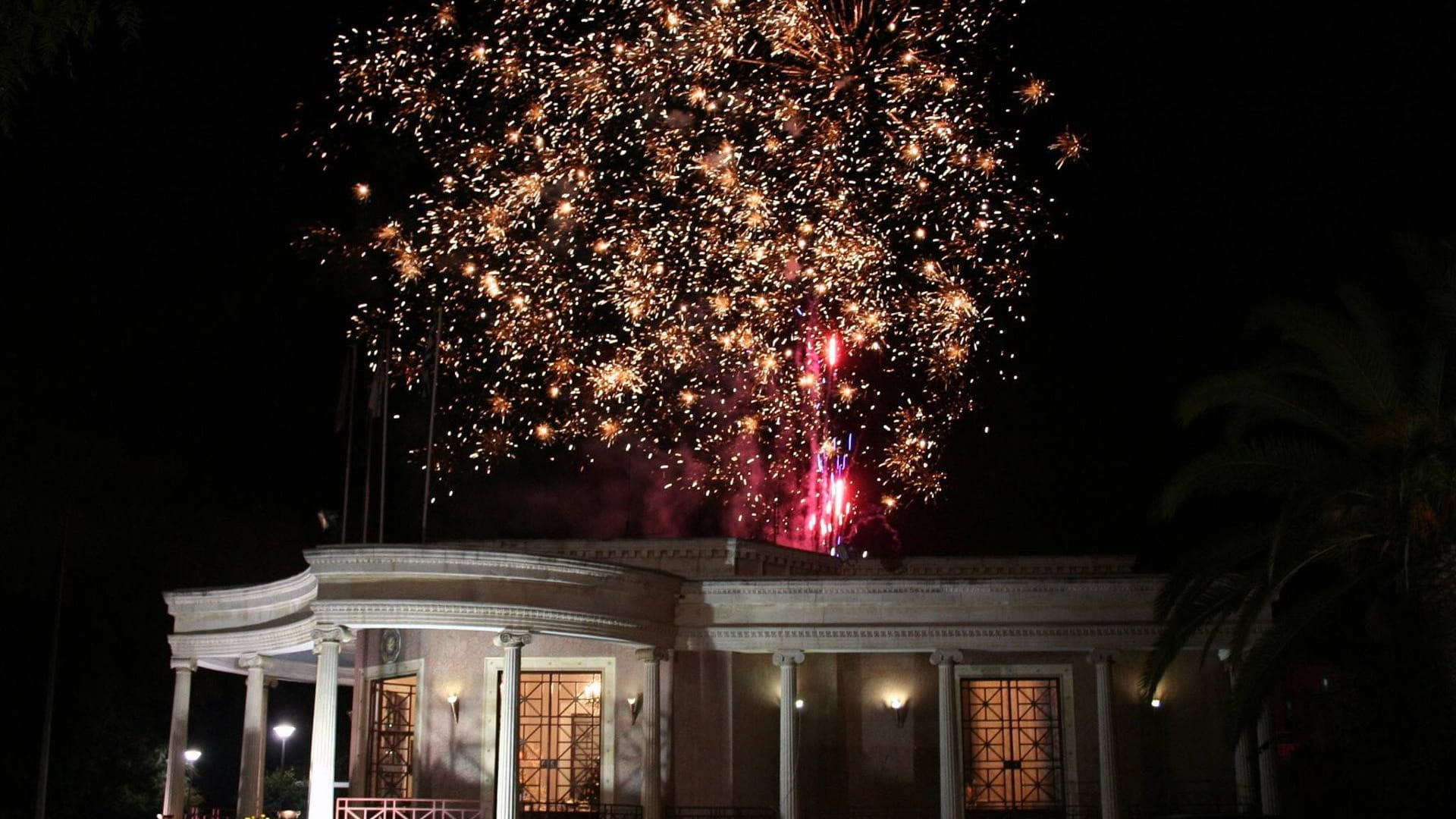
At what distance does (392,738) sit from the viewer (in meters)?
29.6

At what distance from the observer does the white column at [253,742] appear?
98.8 ft

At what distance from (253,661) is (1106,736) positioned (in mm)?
14929

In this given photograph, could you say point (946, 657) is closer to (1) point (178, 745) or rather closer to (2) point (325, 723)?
(2) point (325, 723)

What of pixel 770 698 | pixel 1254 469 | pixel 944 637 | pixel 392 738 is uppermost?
pixel 1254 469

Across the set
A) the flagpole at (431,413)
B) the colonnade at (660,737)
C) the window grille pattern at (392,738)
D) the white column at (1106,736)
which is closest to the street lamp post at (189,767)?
the window grille pattern at (392,738)

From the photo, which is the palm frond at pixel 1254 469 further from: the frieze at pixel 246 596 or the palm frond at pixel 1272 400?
the frieze at pixel 246 596

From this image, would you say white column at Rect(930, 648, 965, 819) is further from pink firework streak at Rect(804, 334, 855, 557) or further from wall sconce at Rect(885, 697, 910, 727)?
pink firework streak at Rect(804, 334, 855, 557)

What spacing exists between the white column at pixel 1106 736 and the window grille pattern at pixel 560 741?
8319mm

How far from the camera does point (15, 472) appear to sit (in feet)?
127

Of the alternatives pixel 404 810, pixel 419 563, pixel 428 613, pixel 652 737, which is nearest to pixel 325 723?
pixel 404 810

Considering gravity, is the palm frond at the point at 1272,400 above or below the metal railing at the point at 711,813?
above

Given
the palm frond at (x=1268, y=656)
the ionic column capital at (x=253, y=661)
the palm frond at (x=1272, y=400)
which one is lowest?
the palm frond at (x=1268, y=656)

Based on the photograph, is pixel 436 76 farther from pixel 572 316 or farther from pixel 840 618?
pixel 840 618

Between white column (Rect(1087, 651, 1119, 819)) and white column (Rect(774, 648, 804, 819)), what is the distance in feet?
16.0
